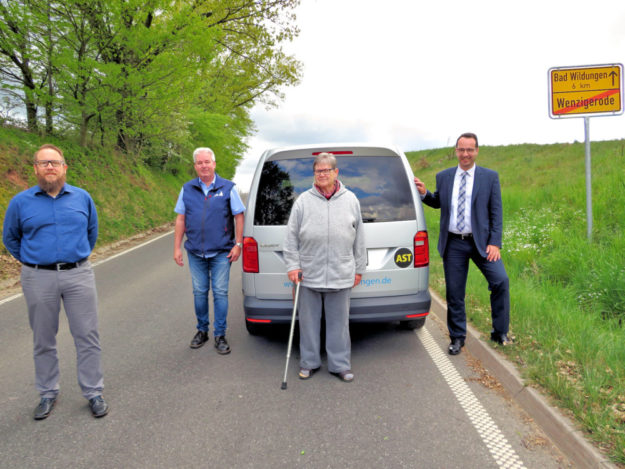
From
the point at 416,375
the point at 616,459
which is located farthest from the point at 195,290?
the point at 616,459

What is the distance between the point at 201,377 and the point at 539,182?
503 inches

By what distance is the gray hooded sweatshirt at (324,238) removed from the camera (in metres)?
3.47

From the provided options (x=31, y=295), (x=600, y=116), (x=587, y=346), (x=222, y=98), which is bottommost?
(x=587, y=346)

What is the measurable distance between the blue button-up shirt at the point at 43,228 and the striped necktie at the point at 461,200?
3.23 metres

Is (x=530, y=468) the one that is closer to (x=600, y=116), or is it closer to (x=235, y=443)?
(x=235, y=443)

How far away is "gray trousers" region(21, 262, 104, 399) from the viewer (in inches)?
121

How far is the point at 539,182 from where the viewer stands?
1334 centimetres

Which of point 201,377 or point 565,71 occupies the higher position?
point 565,71

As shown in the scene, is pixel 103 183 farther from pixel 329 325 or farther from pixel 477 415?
pixel 477 415

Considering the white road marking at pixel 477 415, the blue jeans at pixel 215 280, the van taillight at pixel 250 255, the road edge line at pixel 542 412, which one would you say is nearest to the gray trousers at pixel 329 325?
the van taillight at pixel 250 255

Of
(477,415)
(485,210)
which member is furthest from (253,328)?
(485,210)

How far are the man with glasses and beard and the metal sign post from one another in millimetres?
6397

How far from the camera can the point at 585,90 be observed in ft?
20.7

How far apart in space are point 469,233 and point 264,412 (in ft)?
7.99
